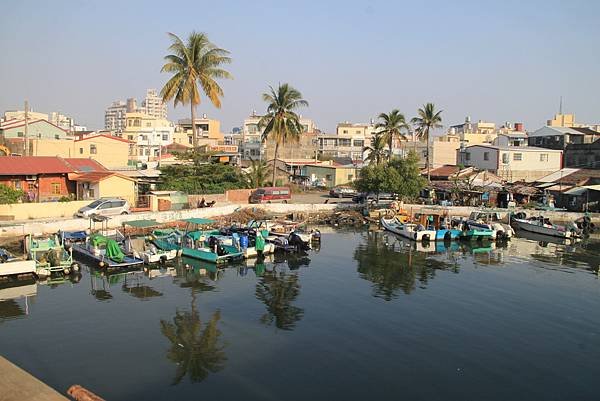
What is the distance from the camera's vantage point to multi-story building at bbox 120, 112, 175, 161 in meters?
83.7

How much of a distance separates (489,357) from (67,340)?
1452 centimetres

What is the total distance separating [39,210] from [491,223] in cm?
3398

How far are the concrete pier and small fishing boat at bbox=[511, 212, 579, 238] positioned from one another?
133 ft

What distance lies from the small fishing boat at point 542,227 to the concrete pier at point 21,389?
4043 cm

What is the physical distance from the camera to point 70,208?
126 feet

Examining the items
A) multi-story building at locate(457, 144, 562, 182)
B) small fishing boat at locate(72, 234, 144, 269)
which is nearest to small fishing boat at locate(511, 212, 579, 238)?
multi-story building at locate(457, 144, 562, 182)

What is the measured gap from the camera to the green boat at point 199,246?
1238 inches

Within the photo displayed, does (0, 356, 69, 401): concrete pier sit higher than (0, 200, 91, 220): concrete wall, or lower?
lower

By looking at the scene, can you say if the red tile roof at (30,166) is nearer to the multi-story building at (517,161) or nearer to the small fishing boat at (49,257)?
the small fishing boat at (49,257)

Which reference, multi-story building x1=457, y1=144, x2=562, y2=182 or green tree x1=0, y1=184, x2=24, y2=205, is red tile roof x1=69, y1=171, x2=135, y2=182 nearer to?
green tree x1=0, y1=184, x2=24, y2=205

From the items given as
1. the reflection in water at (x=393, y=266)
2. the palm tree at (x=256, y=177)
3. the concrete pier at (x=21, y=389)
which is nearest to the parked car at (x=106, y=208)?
the palm tree at (x=256, y=177)

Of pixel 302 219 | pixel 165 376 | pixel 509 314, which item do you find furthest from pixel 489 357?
pixel 302 219

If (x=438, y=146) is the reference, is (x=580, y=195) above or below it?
Result: below

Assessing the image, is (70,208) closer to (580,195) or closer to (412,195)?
(412,195)
